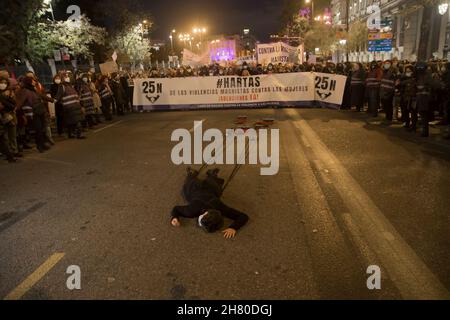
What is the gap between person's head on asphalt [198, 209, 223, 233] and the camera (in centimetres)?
479

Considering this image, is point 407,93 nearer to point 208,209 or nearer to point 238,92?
point 208,209

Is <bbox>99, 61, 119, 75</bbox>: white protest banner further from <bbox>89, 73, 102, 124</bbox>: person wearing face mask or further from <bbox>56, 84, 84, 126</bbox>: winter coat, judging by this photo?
<bbox>56, 84, 84, 126</bbox>: winter coat

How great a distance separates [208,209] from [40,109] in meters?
7.09

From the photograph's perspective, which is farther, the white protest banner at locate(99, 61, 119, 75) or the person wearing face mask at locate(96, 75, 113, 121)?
the white protest banner at locate(99, 61, 119, 75)

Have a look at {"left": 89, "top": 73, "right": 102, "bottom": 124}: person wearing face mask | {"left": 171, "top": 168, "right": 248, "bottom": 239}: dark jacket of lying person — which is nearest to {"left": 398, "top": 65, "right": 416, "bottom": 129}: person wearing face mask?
{"left": 171, "top": 168, "right": 248, "bottom": 239}: dark jacket of lying person

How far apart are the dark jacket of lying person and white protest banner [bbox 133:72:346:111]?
11.6m

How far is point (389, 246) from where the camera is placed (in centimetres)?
443

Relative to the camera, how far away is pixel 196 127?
1273 cm

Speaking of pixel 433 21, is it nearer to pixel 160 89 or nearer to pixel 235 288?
pixel 160 89

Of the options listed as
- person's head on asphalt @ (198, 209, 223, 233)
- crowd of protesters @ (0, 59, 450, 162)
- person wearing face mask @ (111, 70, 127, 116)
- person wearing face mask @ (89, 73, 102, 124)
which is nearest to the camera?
person's head on asphalt @ (198, 209, 223, 233)

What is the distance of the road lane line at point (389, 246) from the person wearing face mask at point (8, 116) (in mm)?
7360

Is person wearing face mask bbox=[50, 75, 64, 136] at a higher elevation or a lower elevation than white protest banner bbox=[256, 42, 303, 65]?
lower

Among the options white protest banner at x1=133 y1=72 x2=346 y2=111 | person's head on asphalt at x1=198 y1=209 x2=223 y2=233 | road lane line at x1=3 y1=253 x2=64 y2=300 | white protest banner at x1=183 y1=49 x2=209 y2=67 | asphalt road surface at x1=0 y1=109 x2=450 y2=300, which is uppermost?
white protest banner at x1=183 y1=49 x2=209 y2=67

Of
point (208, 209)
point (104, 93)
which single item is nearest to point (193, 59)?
point (104, 93)
